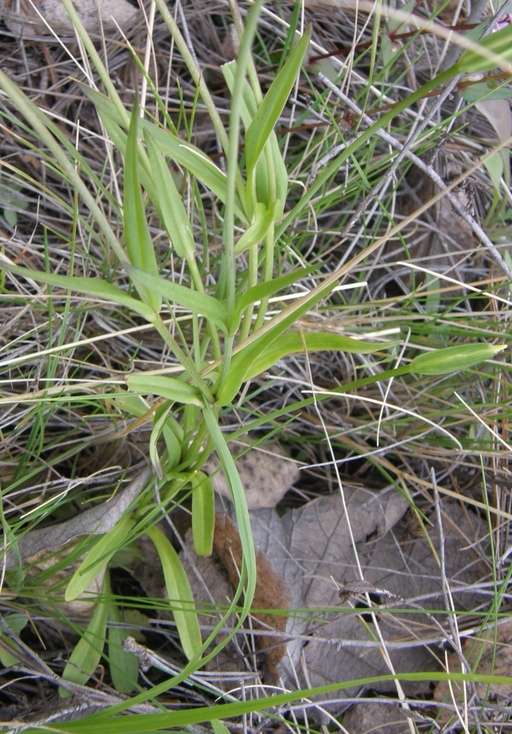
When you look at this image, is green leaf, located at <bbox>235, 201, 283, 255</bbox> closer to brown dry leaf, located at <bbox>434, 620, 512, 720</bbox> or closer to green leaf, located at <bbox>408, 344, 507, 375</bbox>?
green leaf, located at <bbox>408, 344, 507, 375</bbox>

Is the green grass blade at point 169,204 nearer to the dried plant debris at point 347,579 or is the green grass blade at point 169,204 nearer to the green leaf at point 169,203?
the green leaf at point 169,203

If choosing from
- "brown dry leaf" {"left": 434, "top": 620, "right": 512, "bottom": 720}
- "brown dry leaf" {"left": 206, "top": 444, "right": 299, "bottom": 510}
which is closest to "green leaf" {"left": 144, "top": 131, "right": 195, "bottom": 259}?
"brown dry leaf" {"left": 206, "top": 444, "right": 299, "bottom": 510}

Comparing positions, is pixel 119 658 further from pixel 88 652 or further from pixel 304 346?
pixel 304 346

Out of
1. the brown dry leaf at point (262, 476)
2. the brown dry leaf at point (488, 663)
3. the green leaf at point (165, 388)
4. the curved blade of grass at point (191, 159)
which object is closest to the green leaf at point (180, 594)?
the brown dry leaf at point (262, 476)

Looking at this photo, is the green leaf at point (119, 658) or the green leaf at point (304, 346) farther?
the green leaf at point (119, 658)

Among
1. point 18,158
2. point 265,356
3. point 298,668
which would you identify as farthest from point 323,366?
point 18,158

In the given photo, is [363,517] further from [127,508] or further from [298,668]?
[127,508]

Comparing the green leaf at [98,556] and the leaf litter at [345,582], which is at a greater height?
the green leaf at [98,556]
